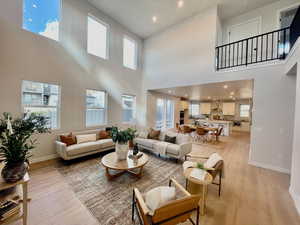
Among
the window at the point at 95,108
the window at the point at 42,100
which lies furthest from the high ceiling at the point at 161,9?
the window at the point at 42,100

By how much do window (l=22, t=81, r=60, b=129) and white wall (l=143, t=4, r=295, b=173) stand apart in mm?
4137

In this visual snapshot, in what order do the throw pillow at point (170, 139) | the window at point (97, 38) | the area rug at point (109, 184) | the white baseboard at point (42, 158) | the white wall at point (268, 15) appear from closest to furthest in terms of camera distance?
the area rug at point (109, 184), the white baseboard at point (42, 158), the throw pillow at point (170, 139), the white wall at point (268, 15), the window at point (97, 38)

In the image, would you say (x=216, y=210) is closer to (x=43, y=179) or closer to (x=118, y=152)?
(x=118, y=152)

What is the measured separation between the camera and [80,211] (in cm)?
195

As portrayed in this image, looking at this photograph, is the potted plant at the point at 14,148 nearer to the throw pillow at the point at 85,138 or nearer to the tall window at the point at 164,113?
the throw pillow at the point at 85,138

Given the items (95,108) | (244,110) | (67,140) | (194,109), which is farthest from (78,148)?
(244,110)

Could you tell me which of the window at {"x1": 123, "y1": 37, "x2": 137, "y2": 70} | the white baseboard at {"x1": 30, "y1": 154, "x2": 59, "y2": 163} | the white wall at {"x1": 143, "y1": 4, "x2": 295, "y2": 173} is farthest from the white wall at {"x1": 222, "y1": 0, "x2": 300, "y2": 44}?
the white baseboard at {"x1": 30, "y1": 154, "x2": 59, "y2": 163}

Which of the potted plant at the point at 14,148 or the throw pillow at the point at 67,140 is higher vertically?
the potted plant at the point at 14,148

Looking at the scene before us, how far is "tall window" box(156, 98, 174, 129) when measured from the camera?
26.9 feet

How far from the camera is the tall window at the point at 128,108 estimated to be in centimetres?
630

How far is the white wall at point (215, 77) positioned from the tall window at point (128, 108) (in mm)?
1122

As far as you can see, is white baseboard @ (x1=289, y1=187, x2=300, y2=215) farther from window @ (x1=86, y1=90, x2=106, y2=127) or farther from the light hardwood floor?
window @ (x1=86, y1=90, x2=106, y2=127)

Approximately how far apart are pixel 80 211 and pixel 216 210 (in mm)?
2110

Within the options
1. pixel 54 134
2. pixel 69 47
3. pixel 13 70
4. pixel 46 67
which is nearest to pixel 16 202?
pixel 54 134
